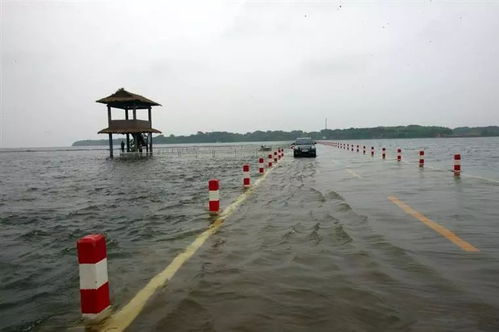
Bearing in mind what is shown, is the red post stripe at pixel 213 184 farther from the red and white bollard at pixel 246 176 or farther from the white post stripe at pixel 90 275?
the white post stripe at pixel 90 275

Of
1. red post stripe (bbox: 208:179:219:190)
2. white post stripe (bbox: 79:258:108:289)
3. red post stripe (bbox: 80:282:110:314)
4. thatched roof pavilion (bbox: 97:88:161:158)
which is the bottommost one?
red post stripe (bbox: 80:282:110:314)

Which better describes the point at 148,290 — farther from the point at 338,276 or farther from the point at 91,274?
the point at 338,276

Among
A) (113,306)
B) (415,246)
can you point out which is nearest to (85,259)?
(113,306)

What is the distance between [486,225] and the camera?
7.80 metres

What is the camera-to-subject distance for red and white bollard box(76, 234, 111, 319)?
392 cm

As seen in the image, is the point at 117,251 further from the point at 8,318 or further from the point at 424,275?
the point at 424,275

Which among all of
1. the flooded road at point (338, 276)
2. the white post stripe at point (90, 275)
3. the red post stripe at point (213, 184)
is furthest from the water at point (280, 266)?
the red post stripe at point (213, 184)

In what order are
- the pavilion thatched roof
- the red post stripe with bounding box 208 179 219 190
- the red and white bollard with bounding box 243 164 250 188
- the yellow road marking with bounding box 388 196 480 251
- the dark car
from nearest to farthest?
the yellow road marking with bounding box 388 196 480 251 < the red post stripe with bounding box 208 179 219 190 < the red and white bollard with bounding box 243 164 250 188 < the dark car < the pavilion thatched roof

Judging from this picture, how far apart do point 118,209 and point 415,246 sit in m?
8.16

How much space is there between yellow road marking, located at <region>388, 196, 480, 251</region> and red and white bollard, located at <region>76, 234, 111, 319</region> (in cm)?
505

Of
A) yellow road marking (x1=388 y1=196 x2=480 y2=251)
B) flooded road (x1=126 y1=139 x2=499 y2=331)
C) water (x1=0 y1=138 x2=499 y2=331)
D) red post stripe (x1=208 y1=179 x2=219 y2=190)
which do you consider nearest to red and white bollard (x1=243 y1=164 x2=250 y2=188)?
water (x1=0 y1=138 x2=499 y2=331)

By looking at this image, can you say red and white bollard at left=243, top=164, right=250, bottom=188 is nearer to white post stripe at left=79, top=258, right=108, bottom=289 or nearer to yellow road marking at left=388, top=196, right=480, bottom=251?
yellow road marking at left=388, top=196, right=480, bottom=251

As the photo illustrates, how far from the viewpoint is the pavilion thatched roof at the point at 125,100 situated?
44.6m

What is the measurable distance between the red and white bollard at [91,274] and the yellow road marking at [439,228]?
505 cm
